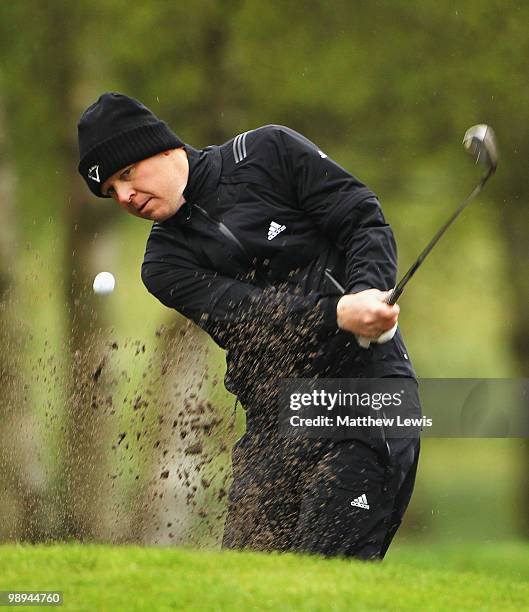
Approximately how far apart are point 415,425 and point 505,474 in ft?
50.0

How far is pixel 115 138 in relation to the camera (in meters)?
4.82

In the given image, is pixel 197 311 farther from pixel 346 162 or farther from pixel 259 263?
pixel 346 162

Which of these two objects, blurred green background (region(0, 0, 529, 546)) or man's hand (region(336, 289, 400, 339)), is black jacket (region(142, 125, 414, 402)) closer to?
man's hand (region(336, 289, 400, 339))

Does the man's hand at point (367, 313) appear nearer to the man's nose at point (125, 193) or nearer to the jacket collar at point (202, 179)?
the jacket collar at point (202, 179)

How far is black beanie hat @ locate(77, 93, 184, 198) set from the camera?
478 cm

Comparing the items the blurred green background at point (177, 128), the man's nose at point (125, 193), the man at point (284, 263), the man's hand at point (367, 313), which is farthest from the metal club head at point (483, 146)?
the blurred green background at point (177, 128)

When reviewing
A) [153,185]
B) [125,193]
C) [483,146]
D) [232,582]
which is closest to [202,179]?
[153,185]

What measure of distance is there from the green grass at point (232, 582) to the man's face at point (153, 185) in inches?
51.0

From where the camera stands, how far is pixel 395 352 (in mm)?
4816

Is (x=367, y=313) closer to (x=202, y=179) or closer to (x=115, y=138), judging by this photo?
(x=202, y=179)

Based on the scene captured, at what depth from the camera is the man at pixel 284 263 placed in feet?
15.5

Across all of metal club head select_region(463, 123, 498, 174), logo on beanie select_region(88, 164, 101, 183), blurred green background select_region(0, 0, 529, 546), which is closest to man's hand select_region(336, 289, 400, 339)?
metal club head select_region(463, 123, 498, 174)

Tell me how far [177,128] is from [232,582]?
345 inches

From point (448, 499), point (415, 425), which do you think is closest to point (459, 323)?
point (448, 499)
